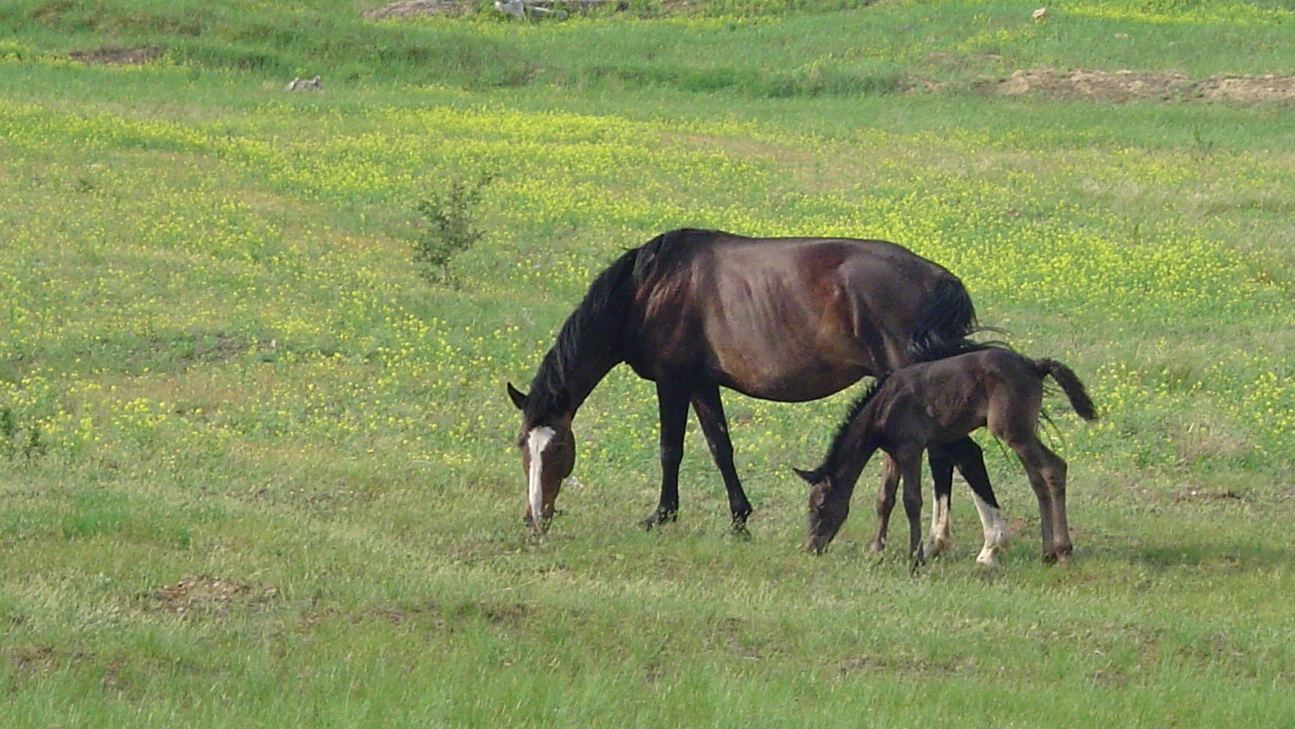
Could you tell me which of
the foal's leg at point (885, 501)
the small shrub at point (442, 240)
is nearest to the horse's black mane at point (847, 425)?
the foal's leg at point (885, 501)

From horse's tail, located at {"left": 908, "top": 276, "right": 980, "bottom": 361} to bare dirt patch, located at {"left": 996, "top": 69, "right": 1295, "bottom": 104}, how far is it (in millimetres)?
29282

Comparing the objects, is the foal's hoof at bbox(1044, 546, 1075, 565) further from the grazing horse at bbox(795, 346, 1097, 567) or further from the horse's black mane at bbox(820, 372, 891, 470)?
the horse's black mane at bbox(820, 372, 891, 470)

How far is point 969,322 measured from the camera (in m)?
10.9

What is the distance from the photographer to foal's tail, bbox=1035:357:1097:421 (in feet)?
34.3

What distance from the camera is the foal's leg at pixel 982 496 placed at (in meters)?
10.7

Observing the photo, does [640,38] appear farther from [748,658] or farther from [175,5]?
[748,658]

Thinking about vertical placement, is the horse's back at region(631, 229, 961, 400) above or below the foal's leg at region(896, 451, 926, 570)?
above

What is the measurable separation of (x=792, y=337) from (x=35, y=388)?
680 cm

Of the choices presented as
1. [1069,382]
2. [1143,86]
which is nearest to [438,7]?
[1143,86]

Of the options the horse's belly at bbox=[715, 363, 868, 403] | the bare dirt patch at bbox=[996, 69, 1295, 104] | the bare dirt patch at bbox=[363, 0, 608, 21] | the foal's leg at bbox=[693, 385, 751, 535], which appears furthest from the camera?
the bare dirt patch at bbox=[363, 0, 608, 21]

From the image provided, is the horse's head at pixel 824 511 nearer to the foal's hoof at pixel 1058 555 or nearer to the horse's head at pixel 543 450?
the foal's hoof at pixel 1058 555

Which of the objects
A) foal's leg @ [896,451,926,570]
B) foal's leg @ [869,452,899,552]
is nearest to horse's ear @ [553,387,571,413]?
foal's leg @ [869,452,899,552]

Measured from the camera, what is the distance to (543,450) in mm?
A: 11086

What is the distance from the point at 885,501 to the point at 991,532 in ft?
2.23
